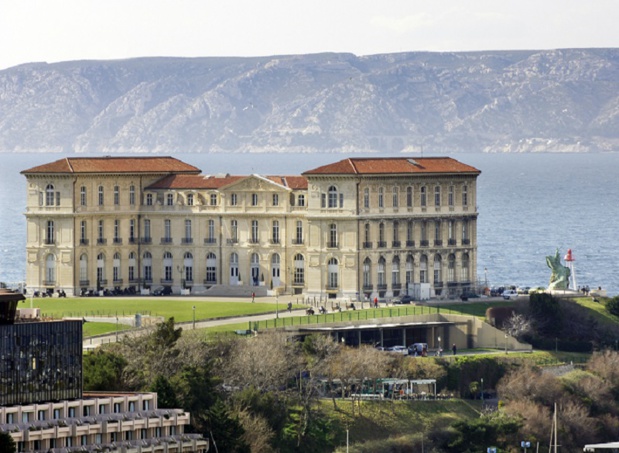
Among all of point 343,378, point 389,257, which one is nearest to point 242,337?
point 343,378

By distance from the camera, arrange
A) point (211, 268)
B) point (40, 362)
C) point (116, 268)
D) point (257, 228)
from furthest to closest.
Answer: point (116, 268) < point (211, 268) < point (257, 228) < point (40, 362)

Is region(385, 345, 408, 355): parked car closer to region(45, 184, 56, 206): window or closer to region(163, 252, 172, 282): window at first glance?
region(163, 252, 172, 282): window

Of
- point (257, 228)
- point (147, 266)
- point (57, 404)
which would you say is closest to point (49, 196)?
point (147, 266)

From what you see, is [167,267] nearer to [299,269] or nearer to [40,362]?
[299,269]

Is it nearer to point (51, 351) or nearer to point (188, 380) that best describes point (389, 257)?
point (188, 380)

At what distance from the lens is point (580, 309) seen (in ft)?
444

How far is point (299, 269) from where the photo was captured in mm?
140750

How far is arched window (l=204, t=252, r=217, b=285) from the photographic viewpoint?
5655 inches

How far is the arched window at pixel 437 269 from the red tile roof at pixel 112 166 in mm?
16465

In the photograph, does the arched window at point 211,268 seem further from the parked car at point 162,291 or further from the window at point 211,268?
the parked car at point 162,291

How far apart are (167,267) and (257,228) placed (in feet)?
19.7

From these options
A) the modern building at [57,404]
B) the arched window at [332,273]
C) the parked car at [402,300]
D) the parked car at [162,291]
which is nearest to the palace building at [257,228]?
the arched window at [332,273]

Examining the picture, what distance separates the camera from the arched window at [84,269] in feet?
465

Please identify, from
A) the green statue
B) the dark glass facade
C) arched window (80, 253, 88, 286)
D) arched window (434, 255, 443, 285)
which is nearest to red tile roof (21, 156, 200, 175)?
arched window (80, 253, 88, 286)
